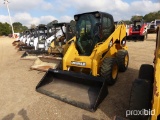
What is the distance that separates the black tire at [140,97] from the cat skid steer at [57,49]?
4.41 meters

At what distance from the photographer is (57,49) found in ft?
30.0

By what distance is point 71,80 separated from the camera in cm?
475

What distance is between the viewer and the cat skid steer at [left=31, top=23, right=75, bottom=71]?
7.03 metres

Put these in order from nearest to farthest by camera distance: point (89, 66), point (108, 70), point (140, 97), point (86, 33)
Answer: point (140, 97) → point (108, 70) → point (89, 66) → point (86, 33)

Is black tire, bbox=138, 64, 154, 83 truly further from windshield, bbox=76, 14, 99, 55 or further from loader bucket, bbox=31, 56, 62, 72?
loader bucket, bbox=31, 56, 62, 72

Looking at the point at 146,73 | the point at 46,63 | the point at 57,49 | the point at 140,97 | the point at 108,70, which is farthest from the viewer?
the point at 57,49

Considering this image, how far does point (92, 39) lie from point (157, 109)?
145 inches

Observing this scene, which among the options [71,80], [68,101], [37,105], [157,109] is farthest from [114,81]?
[157,109]

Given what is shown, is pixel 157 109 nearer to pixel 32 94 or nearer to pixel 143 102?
pixel 143 102

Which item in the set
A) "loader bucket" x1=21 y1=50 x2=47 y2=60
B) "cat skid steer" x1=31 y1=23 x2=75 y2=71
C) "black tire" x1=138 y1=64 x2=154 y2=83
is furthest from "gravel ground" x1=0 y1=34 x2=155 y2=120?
"loader bucket" x1=21 y1=50 x2=47 y2=60

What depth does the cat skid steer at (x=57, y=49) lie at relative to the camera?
7.03m

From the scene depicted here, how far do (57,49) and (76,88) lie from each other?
4920 mm

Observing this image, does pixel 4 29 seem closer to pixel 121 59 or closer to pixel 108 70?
pixel 121 59

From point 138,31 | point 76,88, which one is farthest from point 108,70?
point 138,31
